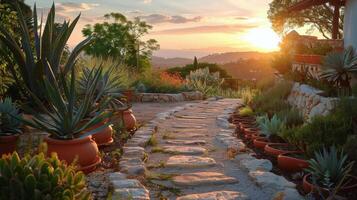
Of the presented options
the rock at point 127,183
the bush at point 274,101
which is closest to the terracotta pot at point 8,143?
the rock at point 127,183

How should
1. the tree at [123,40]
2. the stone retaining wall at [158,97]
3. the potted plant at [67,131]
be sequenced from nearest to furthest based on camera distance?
the potted plant at [67,131] → the stone retaining wall at [158,97] → the tree at [123,40]

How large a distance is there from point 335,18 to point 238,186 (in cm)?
858

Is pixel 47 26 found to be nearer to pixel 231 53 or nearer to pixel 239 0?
pixel 239 0

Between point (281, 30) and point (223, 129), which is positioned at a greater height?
point (281, 30)

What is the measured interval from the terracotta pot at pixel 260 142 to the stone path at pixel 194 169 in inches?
7.3

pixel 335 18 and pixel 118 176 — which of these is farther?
pixel 335 18

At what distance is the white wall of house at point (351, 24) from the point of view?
8.62m

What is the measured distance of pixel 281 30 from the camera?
75.2 feet

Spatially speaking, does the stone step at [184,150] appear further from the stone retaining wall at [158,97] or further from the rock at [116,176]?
the stone retaining wall at [158,97]

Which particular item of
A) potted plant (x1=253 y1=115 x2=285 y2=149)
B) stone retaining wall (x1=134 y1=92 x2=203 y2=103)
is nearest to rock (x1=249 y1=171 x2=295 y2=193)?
potted plant (x1=253 y1=115 x2=285 y2=149)

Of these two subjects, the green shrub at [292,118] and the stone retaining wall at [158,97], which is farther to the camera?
the stone retaining wall at [158,97]

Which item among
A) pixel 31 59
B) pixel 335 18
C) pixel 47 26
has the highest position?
pixel 335 18

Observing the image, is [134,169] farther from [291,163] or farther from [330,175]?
[330,175]

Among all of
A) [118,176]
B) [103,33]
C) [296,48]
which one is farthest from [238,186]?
[103,33]
